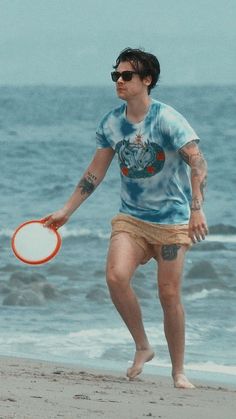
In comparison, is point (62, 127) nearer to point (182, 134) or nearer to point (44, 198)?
point (44, 198)

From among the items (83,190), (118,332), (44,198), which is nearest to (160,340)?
(118,332)

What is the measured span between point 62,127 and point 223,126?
5.59m

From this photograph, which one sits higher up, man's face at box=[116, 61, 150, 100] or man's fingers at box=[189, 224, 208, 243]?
man's face at box=[116, 61, 150, 100]

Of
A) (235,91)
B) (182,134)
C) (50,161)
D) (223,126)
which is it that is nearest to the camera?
(182,134)

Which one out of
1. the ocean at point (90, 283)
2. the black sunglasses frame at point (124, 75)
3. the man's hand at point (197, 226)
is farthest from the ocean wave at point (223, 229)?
the man's hand at point (197, 226)

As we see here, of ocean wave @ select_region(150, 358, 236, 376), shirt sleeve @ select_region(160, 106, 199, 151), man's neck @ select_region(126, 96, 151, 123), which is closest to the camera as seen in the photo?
shirt sleeve @ select_region(160, 106, 199, 151)

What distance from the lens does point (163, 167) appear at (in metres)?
7.01

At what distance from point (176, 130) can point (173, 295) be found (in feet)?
2.65

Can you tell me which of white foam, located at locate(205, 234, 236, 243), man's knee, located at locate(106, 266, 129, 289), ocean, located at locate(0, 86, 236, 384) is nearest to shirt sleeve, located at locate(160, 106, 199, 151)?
man's knee, located at locate(106, 266, 129, 289)

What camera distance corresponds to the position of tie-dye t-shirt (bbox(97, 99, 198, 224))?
697cm

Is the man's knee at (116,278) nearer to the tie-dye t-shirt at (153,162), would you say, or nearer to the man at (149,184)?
the man at (149,184)

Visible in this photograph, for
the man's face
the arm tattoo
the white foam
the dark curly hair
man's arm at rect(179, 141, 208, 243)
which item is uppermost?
the dark curly hair

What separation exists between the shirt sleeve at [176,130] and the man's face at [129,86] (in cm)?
20

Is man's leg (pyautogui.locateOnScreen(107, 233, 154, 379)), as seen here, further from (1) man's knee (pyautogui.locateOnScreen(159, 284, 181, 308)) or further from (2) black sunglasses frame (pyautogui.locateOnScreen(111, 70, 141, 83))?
(2) black sunglasses frame (pyautogui.locateOnScreen(111, 70, 141, 83))
